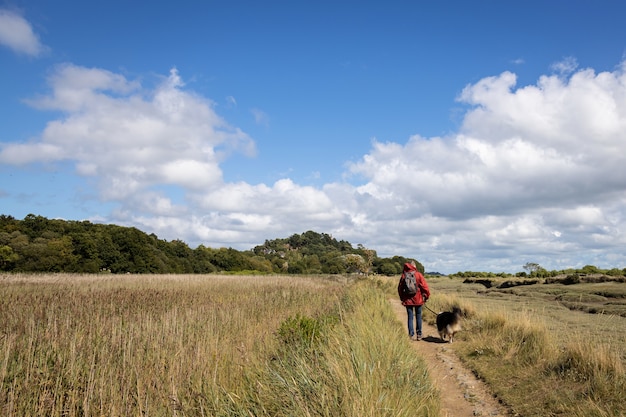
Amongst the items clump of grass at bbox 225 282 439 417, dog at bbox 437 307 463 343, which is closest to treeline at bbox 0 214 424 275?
dog at bbox 437 307 463 343

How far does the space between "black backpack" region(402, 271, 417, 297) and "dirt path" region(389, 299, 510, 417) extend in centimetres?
155

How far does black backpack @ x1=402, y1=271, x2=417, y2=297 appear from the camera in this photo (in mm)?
10383

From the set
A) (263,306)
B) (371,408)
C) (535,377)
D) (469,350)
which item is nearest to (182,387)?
(371,408)

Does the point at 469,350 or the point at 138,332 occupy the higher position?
the point at 138,332

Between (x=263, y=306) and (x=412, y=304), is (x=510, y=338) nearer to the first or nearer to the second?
(x=412, y=304)

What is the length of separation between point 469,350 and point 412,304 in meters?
2.05

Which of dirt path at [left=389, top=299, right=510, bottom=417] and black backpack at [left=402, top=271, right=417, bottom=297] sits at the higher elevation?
black backpack at [left=402, top=271, right=417, bottom=297]

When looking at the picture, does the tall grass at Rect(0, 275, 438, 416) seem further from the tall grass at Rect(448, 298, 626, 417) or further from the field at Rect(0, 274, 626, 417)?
the tall grass at Rect(448, 298, 626, 417)

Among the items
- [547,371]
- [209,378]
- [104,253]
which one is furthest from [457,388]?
[104,253]

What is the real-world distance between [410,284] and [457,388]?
4.09 metres

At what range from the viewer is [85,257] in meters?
54.5

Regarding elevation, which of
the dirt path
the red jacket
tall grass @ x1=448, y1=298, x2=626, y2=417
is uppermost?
the red jacket

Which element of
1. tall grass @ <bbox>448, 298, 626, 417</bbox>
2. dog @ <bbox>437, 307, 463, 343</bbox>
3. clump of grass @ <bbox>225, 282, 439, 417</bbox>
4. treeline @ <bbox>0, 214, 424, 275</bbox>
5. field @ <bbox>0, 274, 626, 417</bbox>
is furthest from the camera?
treeline @ <bbox>0, 214, 424, 275</bbox>

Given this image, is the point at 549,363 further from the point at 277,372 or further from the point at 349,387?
the point at 277,372
